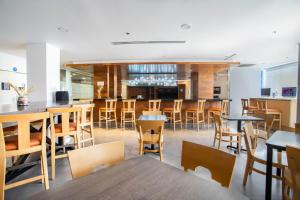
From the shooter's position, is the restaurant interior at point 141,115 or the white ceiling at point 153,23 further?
the white ceiling at point 153,23

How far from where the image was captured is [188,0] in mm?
2436

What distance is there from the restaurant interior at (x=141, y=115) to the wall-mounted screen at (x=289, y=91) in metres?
0.07

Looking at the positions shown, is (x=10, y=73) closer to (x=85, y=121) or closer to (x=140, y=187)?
(x=85, y=121)

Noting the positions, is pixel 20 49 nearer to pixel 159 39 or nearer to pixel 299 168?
pixel 159 39

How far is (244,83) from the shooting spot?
9445 mm

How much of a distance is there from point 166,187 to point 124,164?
353 millimetres

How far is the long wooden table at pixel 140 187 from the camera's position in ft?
2.39

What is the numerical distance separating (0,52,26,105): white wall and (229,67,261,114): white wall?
10067 mm

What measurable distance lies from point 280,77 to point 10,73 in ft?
38.5

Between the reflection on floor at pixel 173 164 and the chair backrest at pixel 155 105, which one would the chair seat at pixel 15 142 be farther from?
the chair backrest at pixel 155 105

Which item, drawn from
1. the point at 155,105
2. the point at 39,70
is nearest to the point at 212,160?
the point at 155,105

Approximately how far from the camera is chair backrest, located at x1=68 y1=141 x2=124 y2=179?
1.02 m

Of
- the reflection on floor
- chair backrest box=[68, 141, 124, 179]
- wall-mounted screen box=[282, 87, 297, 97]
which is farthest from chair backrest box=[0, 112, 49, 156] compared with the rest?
wall-mounted screen box=[282, 87, 297, 97]

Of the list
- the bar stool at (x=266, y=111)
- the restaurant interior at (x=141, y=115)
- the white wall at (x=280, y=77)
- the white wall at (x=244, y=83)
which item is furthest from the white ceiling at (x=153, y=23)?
the white wall at (x=244, y=83)
